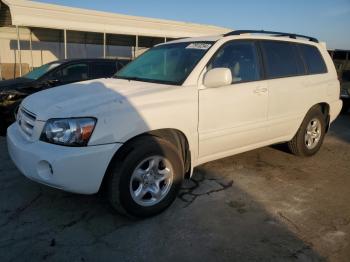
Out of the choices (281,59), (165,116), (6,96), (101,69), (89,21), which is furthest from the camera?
(89,21)

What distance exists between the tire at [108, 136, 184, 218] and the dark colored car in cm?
398

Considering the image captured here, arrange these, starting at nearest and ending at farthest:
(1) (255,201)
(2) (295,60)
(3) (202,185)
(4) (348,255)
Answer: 1. (4) (348,255)
2. (1) (255,201)
3. (3) (202,185)
4. (2) (295,60)

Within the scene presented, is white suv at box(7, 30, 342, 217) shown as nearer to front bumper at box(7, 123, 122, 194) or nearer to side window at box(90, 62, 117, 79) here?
front bumper at box(7, 123, 122, 194)

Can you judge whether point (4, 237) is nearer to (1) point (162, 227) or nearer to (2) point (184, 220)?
(1) point (162, 227)

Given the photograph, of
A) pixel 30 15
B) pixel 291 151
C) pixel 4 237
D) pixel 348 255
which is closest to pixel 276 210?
pixel 348 255

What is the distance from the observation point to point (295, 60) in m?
4.76

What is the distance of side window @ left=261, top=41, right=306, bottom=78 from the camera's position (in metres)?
4.34

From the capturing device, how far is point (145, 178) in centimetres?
322

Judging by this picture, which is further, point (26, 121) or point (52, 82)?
point (52, 82)

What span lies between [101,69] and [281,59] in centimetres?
416

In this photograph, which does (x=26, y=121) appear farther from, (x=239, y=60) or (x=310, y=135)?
(x=310, y=135)

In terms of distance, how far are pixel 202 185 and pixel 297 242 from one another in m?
1.43

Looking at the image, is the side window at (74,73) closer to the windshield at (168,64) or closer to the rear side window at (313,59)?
the windshield at (168,64)

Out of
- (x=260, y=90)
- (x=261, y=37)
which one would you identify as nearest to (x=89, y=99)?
(x=260, y=90)
